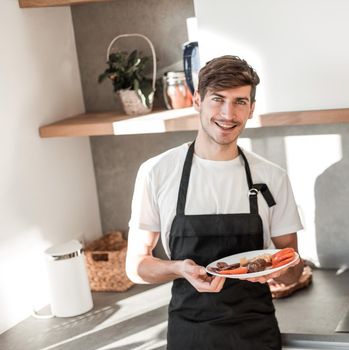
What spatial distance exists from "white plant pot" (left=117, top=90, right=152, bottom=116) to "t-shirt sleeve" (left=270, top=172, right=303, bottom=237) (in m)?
1.03

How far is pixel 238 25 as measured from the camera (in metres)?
2.98

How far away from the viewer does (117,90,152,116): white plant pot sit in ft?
11.1

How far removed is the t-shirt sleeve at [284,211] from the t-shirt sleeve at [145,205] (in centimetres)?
37

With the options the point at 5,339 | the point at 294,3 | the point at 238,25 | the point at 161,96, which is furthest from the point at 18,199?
the point at 294,3

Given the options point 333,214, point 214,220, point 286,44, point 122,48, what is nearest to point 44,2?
point 122,48

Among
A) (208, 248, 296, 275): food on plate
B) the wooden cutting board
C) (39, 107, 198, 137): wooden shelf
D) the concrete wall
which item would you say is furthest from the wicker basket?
Result: (208, 248, 296, 275): food on plate

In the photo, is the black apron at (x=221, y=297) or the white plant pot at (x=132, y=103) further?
the white plant pot at (x=132, y=103)

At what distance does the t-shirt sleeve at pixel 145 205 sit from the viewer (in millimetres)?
2543

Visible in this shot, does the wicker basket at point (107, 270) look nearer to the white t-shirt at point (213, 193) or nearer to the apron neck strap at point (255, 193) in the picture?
the white t-shirt at point (213, 193)

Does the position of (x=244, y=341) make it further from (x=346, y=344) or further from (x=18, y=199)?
(x=18, y=199)

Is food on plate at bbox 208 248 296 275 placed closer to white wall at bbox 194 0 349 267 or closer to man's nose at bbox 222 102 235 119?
man's nose at bbox 222 102 235 119

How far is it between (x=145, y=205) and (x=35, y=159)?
990 millimetres

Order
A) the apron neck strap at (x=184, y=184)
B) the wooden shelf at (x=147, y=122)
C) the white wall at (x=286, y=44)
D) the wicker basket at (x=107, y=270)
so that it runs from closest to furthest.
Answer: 1. the apron neck strap at (x=184, y=184)
2. the white wall at (x=286, y=44)
3. the wooden shelf at (x=147, y=122)
4. the wicker basket at (x=107, y=270)

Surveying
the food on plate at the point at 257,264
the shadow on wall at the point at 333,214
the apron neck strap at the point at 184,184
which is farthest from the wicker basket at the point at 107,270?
the food on plate at the point at 257,264
